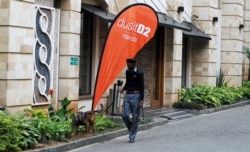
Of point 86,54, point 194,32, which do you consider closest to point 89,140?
point 86,54

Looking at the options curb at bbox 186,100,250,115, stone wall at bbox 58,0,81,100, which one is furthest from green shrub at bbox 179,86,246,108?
stone wall at bbox 58,0,81,100

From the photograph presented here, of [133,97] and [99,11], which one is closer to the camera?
[133,97]

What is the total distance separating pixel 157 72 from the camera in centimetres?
2408

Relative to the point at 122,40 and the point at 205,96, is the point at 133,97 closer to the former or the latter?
the point at 122,40

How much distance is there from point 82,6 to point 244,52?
18.4 meters

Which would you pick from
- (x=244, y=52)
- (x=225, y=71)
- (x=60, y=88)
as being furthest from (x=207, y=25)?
(x=60, y=88)

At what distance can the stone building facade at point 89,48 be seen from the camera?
13.8m

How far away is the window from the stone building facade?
0.11ft

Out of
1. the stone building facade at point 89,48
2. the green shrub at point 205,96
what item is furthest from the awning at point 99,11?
the green shrub at point 205,96

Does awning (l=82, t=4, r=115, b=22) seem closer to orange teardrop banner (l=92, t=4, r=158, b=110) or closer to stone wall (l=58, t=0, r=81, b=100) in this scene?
stone wall (l=58, t=0, r=81, b=100)

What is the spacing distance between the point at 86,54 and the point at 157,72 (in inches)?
215

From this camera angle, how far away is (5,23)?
44.2ft

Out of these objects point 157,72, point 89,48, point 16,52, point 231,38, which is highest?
point 231,38

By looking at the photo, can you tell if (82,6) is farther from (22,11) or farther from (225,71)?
(225,71)
